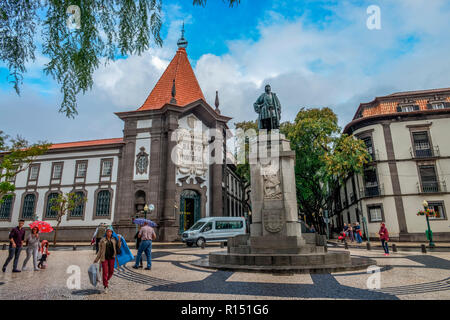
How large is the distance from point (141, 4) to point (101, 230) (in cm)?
868

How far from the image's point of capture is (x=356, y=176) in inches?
1128

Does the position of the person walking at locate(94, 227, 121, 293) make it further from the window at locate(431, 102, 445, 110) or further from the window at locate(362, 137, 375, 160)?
the window at locate(431, 102, 445, 110)

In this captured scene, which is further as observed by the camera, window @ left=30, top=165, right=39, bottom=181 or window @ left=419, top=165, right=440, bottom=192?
window @ left=30, top=165, right=39, bottom=181

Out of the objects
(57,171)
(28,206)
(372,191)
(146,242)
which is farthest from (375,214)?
(28,206)

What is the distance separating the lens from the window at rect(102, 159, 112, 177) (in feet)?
96.8

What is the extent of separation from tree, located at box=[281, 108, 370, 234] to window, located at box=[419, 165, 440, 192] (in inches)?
188

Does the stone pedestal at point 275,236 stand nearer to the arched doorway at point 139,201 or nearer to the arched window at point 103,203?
the arched doorway at point 139,201

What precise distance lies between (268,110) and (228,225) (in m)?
13.8

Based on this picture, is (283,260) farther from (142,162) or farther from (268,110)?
(142,162)

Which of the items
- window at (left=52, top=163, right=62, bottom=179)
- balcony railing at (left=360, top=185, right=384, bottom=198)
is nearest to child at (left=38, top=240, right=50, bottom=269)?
window at (left=52, top=163, right=62, bottom=179)

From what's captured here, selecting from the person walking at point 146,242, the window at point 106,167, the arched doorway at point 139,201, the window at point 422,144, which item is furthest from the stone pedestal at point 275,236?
the window at point 106,167

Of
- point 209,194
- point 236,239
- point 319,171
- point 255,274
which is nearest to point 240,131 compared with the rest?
point 209,194

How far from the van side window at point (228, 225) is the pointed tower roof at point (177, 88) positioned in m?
13.1
